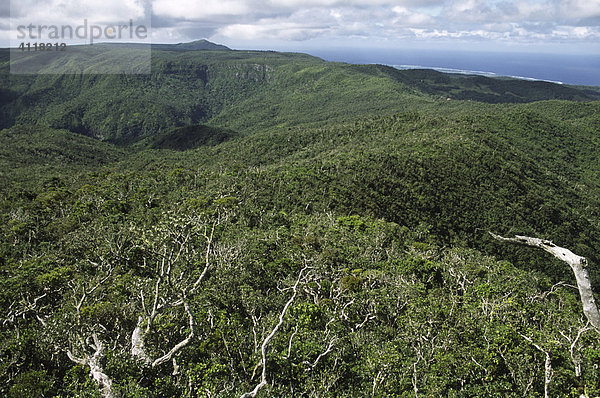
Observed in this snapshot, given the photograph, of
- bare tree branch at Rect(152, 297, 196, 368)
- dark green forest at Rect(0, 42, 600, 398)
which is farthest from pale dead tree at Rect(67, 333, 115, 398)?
bare tree branch at Rect(152, 297, 196, 368)

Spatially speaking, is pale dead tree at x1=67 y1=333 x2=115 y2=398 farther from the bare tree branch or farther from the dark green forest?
the bare tree branch

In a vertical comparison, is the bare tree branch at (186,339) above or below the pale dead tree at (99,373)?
above

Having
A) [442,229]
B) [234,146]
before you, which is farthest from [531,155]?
[234,146]

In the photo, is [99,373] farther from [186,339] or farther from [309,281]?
[309,281]

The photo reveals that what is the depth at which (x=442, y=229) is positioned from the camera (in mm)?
80312

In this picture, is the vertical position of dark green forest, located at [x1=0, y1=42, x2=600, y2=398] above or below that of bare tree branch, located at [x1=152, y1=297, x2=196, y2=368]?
below

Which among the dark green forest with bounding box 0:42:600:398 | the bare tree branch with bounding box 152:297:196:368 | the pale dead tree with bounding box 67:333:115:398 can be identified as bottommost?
the dark green forest with bounding box 0:42:600:398

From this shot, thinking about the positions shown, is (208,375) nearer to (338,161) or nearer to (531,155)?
(338,161)

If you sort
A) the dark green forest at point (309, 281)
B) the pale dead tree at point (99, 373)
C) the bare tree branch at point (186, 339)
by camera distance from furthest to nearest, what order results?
the dark green forest at point (309, 281) < the bare tree branch at point (186, 339) < the pale dead tree at point (99, 373)

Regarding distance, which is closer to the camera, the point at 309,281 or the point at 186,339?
the point at 186,339

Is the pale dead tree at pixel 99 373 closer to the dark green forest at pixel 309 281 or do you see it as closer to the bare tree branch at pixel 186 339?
the dark green forest at pixel 309 281

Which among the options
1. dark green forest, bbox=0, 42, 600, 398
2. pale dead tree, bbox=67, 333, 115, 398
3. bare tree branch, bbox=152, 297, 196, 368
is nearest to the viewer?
pale dead tree, bbox=67, 333, 115, 398

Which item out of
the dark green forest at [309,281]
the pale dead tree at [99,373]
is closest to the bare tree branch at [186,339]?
the dark green forest at [309,281]

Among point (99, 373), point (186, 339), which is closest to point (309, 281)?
point (186, 339)
